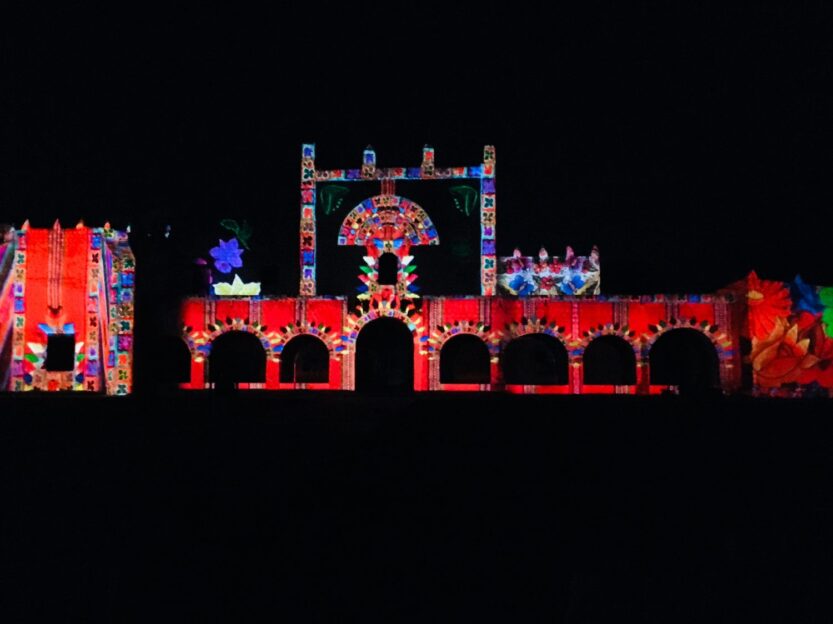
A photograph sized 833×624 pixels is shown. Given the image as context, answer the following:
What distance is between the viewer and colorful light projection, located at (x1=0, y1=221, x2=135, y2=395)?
19094mm

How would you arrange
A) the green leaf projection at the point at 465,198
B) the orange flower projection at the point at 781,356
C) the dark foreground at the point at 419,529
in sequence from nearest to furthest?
the dark foreground at the point at 419,529 → the orange flower projection at the point at 781,356 → the green leaf projection at the point at 465,198

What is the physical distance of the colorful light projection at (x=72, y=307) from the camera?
19094 millimetres

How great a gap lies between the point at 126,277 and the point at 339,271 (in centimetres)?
671

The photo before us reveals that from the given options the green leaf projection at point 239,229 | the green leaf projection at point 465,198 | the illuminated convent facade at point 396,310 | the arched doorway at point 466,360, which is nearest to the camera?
the illuminated convent facade at point 396,310

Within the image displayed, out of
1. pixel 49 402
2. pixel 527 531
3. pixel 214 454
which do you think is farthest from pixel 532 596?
pixel 49 402

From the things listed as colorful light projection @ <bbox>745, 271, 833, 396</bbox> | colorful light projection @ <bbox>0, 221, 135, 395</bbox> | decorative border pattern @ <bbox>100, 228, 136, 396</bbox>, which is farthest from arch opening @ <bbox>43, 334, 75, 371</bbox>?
colorful light projection @ <bbox>745, 271, 833, 396</bbox>

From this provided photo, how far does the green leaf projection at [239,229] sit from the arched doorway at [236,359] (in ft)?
11.1

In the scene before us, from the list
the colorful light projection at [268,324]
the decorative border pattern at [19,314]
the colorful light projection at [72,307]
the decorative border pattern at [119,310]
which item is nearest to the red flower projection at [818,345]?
the colorful light projection at [268,324]

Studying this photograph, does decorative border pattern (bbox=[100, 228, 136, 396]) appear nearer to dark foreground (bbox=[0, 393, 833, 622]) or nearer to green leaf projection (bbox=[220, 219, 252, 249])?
green leaf projection (bbox=[220, 219, 252, 249])

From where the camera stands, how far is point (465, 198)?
21719 mm

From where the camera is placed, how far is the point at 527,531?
141 inches

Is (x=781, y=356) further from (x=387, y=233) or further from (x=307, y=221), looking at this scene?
(x=307, y=221)

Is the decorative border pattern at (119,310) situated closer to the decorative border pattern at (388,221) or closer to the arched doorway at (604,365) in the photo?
the decorative border pattern at (388,221)

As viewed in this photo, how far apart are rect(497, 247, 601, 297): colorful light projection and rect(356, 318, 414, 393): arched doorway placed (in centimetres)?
420
